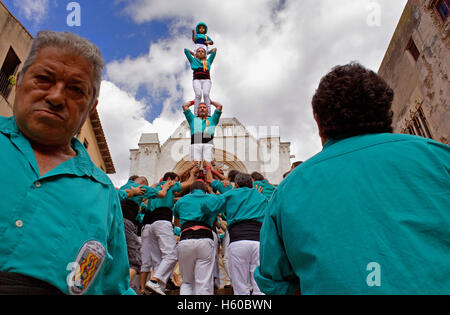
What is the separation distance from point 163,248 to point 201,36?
24.1 ft

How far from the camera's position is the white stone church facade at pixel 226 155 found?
21000mm

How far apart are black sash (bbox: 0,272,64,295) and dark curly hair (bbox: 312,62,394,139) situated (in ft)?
5.09

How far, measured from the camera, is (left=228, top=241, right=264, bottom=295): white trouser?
4504mm

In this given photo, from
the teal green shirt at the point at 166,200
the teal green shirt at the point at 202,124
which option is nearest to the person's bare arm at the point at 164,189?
the teal green shirt at the point at 166,200

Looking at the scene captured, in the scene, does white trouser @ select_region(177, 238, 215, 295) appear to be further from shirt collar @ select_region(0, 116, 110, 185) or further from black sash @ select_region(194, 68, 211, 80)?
black sash @ select_region(194, 68, 211, 80)

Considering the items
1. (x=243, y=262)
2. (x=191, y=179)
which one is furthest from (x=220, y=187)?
(x=243, y=262)

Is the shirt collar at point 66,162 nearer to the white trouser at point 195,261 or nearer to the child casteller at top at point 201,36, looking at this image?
the white trouser at point 195,261

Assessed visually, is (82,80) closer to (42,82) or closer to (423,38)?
(42,82)

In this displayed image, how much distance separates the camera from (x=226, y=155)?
2197 centimetres

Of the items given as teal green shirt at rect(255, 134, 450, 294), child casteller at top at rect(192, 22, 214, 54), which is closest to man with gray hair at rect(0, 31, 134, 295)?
teal green shirt at rect(255, 134, 450, 294)

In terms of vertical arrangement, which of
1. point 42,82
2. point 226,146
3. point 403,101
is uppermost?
point 226,146

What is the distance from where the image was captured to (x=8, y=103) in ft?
34.2

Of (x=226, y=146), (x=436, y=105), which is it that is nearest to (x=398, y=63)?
(x=436, y=105)
